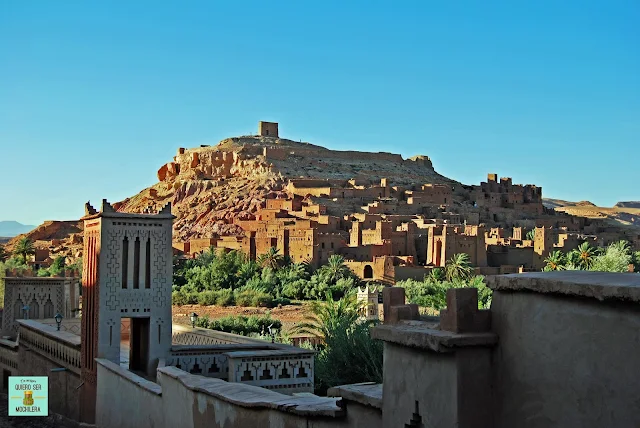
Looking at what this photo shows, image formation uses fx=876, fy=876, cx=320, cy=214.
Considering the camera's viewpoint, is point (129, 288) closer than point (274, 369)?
No

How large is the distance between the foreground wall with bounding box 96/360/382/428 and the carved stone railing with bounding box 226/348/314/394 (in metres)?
1.04

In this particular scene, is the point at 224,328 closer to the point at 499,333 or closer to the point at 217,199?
the point at 499,333

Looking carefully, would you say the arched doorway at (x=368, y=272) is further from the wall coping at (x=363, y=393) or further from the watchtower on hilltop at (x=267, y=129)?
the watchtower on hilltop at (x=267, y=129)

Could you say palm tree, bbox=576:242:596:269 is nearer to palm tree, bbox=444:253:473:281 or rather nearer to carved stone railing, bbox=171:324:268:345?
palm tree, bbox=444:253:473:281

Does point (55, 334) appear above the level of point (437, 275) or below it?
below

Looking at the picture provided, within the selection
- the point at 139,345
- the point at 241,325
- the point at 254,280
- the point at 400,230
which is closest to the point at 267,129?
the point at 400,230

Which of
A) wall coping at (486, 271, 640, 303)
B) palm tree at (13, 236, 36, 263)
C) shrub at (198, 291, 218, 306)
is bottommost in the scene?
shrub at (198, 291, 218, 306)

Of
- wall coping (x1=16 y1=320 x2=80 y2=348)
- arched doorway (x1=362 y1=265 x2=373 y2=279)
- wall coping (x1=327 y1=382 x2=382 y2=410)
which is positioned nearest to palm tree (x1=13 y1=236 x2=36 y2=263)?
arched doorway (x1=362 y1=265 x2=373 y2=279)

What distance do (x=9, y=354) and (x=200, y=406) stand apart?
10.6m

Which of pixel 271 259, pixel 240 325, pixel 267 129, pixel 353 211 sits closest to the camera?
pixel 240 325

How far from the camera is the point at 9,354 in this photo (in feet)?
51.3

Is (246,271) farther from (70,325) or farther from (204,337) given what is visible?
(204,337)

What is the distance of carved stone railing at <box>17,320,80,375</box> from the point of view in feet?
35.6

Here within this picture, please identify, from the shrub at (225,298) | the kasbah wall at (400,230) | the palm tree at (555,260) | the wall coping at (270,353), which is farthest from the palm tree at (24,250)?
the wall coping at (270,353)
